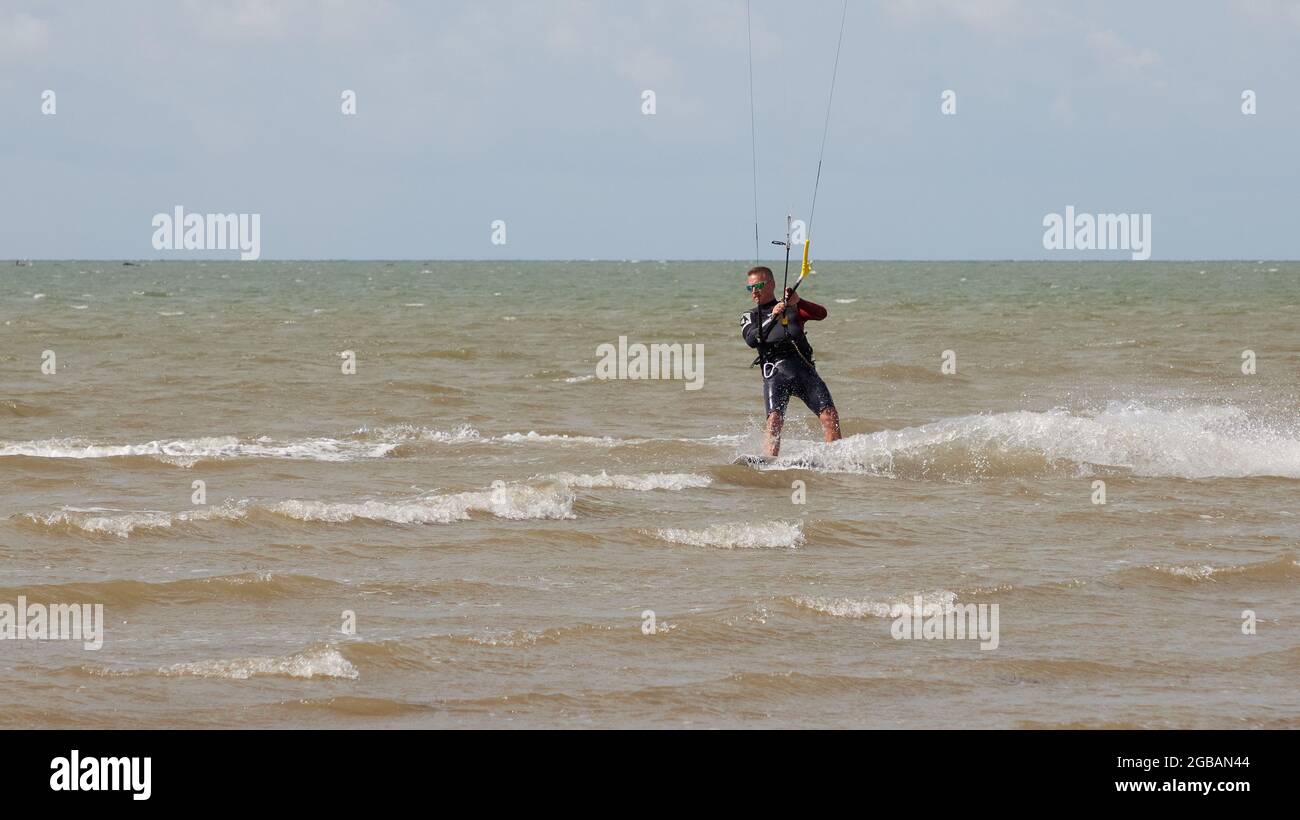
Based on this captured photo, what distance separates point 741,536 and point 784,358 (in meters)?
3.63

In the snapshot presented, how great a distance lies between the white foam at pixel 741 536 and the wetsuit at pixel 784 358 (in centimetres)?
316

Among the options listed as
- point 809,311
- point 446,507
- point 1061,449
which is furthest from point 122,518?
point 1061,449

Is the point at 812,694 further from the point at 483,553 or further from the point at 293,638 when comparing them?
the point at 483,553

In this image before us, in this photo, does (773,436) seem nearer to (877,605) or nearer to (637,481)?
(637,481)

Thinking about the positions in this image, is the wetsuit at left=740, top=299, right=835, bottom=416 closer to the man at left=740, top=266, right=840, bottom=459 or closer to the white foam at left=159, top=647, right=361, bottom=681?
the man at left=740, top=266, right=840, bottom=459

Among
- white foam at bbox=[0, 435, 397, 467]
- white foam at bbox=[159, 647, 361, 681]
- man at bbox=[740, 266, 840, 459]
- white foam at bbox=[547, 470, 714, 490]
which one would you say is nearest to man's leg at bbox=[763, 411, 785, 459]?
man at bbox=[740, 266, 840, 459]

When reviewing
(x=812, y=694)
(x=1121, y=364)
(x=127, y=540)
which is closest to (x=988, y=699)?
(x=812, y=694)

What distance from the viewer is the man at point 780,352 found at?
13.2m

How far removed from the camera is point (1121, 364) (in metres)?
26.1

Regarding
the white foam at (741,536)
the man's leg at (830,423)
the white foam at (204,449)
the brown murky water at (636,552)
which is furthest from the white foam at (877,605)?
the white foam at (204,449)

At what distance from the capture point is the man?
13.2m

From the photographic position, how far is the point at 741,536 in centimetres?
1023

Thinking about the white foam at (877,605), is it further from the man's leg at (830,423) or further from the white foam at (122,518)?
the man's leg at (830,423)

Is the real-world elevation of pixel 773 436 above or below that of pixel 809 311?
below
